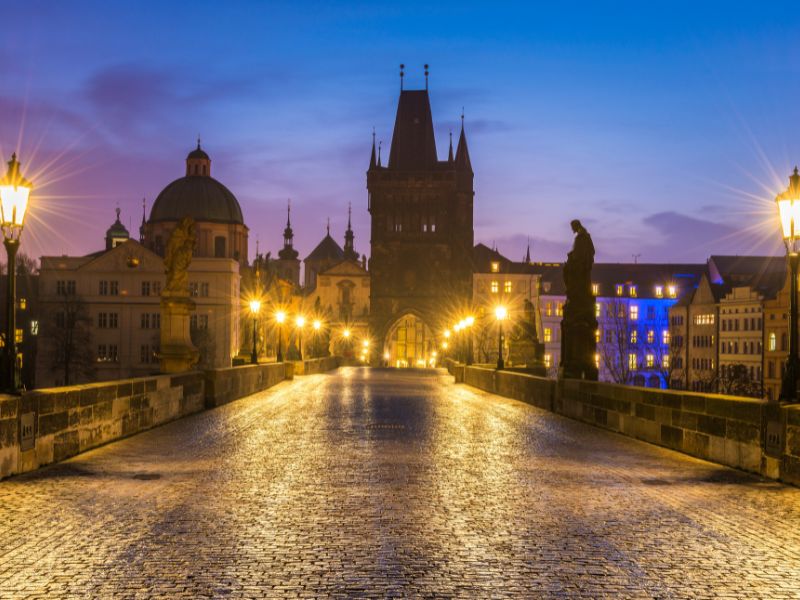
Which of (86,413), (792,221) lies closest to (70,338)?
(86,413)

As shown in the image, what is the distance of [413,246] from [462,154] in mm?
18525

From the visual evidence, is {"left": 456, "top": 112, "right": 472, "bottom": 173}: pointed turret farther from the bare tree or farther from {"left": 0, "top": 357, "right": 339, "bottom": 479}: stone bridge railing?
{"left": 0, "top": 357, "right": 339, "bottom": 479}: stone bridge railing

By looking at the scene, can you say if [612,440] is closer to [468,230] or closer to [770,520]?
[770,520]

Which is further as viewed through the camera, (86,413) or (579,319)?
(579,319)

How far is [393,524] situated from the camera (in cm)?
838

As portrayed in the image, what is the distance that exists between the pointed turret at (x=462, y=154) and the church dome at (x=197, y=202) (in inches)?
1086

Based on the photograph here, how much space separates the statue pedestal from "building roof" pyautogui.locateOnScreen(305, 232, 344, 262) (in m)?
168

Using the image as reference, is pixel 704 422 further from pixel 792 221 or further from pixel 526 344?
pixel 526 344

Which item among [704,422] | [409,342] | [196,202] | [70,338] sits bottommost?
[409,342]

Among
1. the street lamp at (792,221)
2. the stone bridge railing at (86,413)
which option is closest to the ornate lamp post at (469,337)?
the stone bridge railing at (86,413)

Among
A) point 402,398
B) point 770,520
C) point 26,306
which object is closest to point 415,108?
point 26,306

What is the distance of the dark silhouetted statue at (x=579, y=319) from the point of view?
82.6ft

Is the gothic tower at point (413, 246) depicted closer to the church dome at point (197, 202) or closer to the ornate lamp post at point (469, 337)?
the church dome at point (197, 202)

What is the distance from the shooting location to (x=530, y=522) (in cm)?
855
